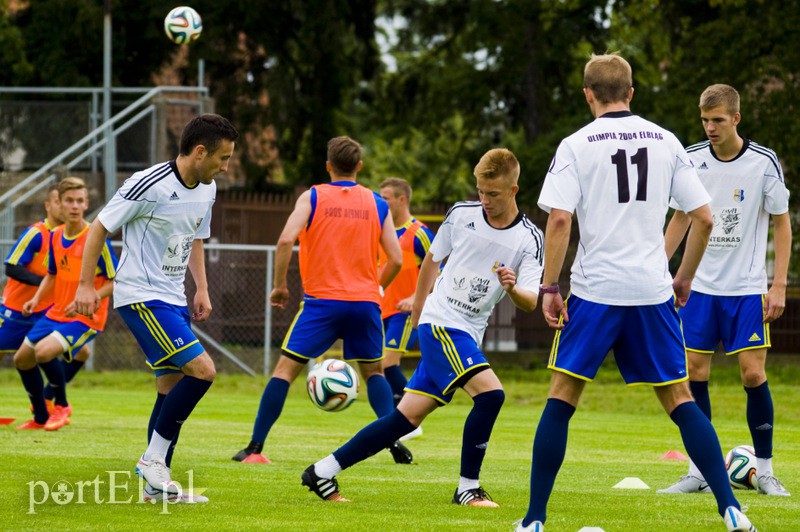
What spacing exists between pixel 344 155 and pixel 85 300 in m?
2.92

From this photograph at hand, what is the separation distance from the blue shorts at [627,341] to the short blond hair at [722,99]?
2.09 m

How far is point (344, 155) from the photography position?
30.9ft

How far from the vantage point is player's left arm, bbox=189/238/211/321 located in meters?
7.90

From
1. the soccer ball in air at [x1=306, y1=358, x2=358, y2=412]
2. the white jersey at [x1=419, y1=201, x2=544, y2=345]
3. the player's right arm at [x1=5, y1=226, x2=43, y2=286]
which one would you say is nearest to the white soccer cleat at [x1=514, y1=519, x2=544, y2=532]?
the white jersey at [x1=419, y1=201, x2=544, y2=345]

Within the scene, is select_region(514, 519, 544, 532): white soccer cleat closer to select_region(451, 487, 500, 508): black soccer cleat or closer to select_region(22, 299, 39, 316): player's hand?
select_region(451, 487, 500, 508): black soccer cleat

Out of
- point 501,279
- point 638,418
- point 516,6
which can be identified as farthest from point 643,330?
point 516,6

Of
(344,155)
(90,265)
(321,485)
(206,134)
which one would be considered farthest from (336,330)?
(90,265)

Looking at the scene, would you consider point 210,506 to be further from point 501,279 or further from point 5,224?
point 5,224

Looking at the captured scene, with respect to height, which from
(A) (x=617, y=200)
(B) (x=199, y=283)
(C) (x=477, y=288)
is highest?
(A) (x=617, y=200)

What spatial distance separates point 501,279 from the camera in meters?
6.82

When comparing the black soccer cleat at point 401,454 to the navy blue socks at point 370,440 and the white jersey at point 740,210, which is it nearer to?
the navy blue socks at point 370,440

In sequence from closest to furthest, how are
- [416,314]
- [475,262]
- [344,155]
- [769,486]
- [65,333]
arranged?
[475,262], [416,314], [769,486], [344,155], [65,333]

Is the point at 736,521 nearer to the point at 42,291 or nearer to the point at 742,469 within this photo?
the point at 742,469

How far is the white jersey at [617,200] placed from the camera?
603 centimetres
